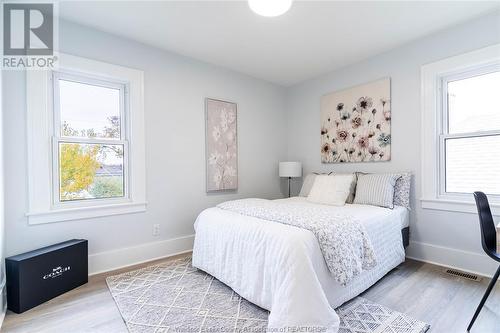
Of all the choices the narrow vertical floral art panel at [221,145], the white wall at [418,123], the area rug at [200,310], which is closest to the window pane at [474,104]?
the white wall at [418,123]

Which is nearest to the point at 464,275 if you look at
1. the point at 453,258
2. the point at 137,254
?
the point at 453,258

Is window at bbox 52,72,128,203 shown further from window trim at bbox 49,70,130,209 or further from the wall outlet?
the wall outlet

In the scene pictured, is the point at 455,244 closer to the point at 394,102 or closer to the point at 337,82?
the point at 394,102

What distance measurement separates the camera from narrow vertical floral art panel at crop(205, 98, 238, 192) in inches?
132

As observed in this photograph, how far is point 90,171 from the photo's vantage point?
2570 millimetres

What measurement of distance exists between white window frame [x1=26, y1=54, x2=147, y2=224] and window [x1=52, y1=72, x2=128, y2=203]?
0.01m

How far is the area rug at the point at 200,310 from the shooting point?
1626 mm

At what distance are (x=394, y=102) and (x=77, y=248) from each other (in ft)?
12.2

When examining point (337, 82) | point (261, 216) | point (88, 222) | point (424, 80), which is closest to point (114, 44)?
point (88, 222)

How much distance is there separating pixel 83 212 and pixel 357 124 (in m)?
3.38

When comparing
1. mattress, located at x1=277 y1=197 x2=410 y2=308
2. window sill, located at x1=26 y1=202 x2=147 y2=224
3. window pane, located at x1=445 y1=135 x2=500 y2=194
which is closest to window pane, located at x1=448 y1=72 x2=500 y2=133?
window pane, located at x1=445 y1=135 x2=500 y2=194

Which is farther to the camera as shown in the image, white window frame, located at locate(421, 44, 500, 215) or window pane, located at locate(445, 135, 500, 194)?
white window frame, located at locate(421, 44, 500, 215)

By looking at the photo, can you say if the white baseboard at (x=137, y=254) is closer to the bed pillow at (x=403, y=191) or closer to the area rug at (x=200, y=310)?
the area rug at (x=200, y=310)

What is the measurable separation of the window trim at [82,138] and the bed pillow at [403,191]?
9.99ft
